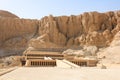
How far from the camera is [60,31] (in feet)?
206

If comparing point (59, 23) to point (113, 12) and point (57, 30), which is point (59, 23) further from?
point (113, 12)

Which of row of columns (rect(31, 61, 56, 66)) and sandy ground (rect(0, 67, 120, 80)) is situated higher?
sandy ground (rect(0, 67, 120, 80))

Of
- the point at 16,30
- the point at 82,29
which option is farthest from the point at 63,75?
the point at 16,30

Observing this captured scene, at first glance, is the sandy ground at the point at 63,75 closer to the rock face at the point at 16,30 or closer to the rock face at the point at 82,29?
the rock face at the point at 82,29

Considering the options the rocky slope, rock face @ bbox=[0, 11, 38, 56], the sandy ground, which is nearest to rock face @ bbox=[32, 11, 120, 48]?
the rocky slope

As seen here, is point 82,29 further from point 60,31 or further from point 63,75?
point 63,75

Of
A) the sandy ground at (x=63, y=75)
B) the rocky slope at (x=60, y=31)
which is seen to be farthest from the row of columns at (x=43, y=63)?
the rocky slope at (x=60, y=31)

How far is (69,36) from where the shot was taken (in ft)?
202

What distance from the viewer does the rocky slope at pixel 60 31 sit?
56312 millimetres

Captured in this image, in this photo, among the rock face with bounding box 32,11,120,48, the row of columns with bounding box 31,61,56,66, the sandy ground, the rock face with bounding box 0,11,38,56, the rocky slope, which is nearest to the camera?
the sandy ground

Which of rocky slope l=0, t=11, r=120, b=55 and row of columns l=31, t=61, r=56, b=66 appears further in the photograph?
rocky slope l=0, t=11, r=120, b=55

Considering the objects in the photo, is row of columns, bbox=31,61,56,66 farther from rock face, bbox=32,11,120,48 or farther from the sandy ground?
rock face, bbox=32,11,120,48

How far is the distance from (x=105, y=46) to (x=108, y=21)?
8411 mm

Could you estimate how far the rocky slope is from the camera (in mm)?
56312
